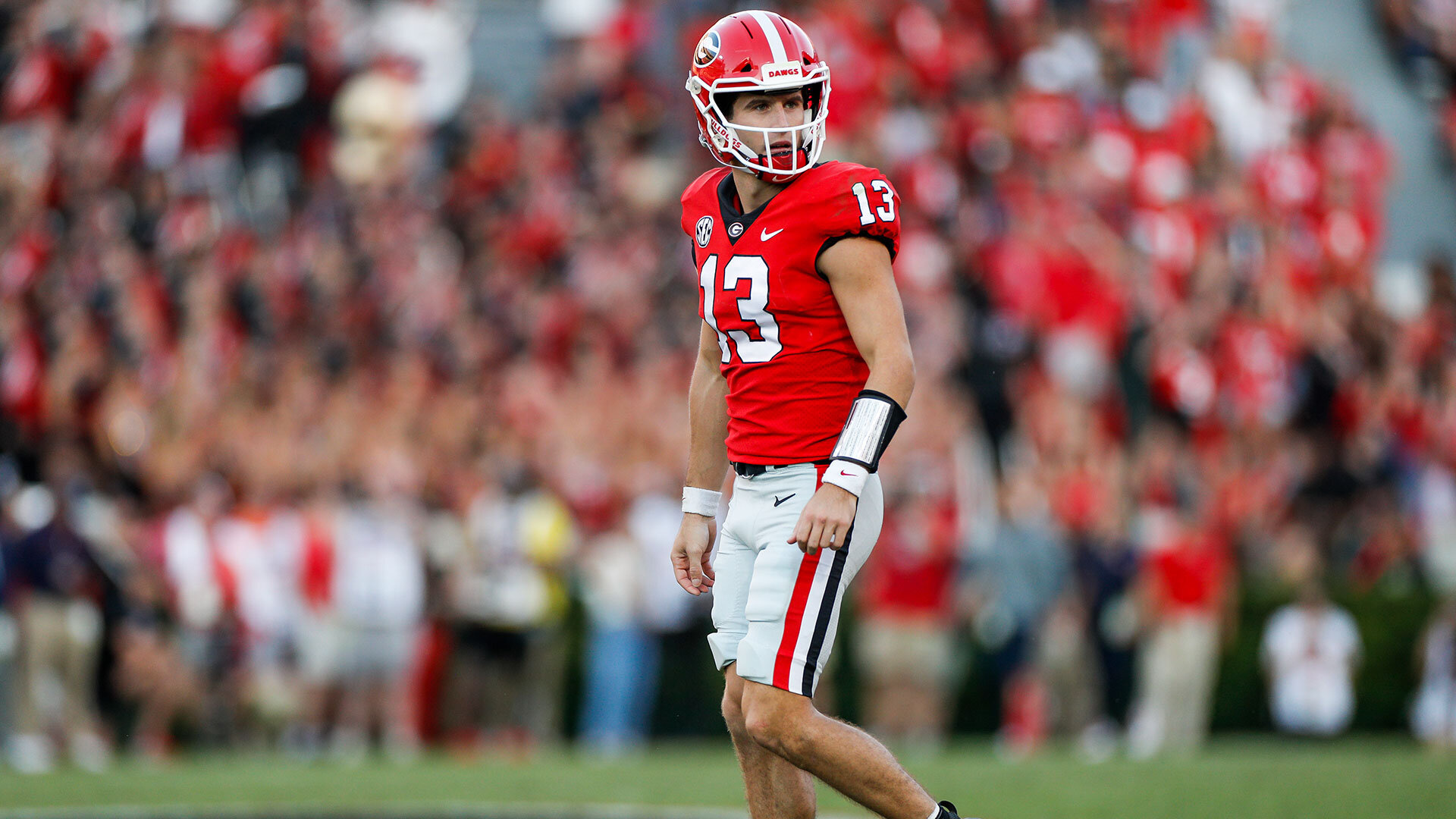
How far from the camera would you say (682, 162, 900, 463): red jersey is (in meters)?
4.33

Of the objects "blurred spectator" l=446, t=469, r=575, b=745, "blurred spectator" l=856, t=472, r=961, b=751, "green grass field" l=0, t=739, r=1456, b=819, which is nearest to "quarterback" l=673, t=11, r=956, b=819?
"green grass field" l=0, t=739, r=1456, b=819

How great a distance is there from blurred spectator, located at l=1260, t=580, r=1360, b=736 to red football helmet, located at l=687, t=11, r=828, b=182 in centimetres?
850

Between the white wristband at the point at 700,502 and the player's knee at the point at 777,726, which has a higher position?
the white wristband at the point at 700,502

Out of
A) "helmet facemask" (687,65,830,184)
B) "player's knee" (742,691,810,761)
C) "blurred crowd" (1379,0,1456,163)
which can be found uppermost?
"blurred crowd" (1379,0,1456,163)

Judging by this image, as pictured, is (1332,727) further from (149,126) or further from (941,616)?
(149,126)

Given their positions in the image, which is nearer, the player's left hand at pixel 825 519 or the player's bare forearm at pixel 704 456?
the player's left hand at pixel 825 519

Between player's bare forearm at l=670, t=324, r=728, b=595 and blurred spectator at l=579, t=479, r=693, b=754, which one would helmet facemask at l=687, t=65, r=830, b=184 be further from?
blurred spectator at l=579, t=479, r=693, b=754

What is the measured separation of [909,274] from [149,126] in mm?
6902

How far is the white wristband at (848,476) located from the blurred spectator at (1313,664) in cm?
857

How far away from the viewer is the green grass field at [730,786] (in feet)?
25.4

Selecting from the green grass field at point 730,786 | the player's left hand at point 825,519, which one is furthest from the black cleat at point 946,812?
the green grass field at point 730,786

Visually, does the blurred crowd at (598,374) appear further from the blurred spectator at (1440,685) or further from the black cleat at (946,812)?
the black cleat at (946,812)

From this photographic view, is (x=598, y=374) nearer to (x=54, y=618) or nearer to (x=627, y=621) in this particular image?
(x=627, y=621)

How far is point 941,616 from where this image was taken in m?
12.0
